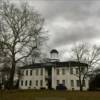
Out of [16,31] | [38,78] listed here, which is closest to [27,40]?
[16,31]

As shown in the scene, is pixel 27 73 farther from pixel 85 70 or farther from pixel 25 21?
pixel 25 21

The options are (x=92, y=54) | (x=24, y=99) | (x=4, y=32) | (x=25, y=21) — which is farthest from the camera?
(x=92, y=54)

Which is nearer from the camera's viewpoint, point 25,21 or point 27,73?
point 25,21

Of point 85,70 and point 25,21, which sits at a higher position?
point 25,21

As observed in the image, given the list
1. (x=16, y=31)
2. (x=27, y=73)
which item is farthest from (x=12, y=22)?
(x=27, y=73)

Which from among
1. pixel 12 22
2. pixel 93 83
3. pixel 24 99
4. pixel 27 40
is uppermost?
pixel 12 22

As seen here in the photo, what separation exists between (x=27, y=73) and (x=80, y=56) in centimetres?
2763

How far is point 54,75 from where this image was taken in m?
74.4

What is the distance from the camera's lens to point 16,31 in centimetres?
3638

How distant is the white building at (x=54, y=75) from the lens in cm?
7194

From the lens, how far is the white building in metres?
71.9

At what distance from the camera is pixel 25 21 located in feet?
119

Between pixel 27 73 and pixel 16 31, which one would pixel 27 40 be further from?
pixel 27 73

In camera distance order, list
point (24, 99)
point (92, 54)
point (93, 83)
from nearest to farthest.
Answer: point (24, 99) < point (92, 54) < point (93, 83)
